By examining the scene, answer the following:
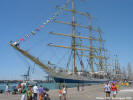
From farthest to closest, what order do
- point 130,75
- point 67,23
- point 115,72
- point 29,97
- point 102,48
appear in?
point 130,75 < point 115,72 < point 102,48 < point 67,23 < point 29,97

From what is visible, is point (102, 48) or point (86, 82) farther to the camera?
point (102, 48)

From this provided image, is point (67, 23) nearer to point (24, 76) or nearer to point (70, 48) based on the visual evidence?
point (70, 48)

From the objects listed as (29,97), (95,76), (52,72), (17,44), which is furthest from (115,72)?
(29,97)

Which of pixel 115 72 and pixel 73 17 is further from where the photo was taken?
pixel 115 72

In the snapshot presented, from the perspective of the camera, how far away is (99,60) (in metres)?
74.3

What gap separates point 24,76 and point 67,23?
92.9 ft

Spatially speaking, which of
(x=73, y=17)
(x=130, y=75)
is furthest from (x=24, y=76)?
(x=130, y=75)

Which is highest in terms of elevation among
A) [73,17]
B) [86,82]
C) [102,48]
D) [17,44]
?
[73,17]

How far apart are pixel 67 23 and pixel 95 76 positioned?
72.1 ft

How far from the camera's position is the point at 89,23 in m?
64.8

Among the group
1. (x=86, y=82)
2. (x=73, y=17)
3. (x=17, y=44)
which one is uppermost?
(x=73, y=17)

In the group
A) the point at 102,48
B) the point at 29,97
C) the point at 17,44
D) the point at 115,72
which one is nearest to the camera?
the point at 29,97

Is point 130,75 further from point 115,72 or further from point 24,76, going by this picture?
point 24,76

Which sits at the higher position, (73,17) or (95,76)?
(73,17)
